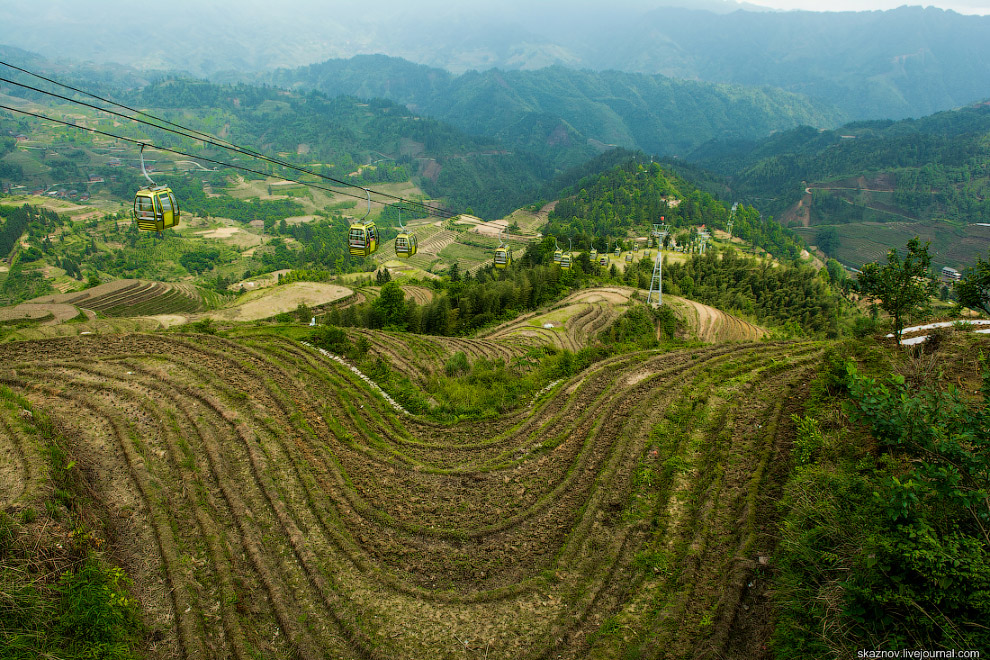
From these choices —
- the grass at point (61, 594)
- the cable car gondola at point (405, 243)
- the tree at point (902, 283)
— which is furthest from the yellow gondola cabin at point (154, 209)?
the tree at point (902, 283)

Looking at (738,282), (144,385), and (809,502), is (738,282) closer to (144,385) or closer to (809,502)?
(809,502)

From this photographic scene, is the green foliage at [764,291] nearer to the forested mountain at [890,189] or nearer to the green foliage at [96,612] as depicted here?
the green foliage at [96,612]

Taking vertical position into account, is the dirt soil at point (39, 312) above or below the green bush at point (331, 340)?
below

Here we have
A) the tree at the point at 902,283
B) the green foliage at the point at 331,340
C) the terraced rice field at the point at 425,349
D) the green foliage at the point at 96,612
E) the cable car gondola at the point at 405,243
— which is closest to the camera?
the green foliage at the point at 96,612

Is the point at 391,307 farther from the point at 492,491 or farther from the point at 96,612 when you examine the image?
the point at 96,612

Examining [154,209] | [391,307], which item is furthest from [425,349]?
[154,209]

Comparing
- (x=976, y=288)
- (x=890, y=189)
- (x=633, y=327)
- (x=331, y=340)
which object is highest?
(x=890, y=189)

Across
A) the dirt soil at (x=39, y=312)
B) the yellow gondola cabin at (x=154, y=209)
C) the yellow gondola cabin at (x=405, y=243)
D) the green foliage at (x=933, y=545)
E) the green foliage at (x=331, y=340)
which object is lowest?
the dirt soil at (x=39, y=312)
